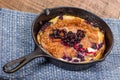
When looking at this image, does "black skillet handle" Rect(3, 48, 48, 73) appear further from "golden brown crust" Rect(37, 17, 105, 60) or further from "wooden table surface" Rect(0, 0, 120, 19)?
"wooden table surface" Rect(0, 0, 120, 19)

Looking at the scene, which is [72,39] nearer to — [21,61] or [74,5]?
[21,61]

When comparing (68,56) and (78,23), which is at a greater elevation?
(78,23)

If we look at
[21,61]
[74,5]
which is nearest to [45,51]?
[21,61]

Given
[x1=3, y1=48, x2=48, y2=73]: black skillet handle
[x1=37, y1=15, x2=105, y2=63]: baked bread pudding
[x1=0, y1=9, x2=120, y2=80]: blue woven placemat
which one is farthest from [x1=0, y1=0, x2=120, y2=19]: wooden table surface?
[x1=3, y1=48, x2=48, y2=73]: black skillet handle

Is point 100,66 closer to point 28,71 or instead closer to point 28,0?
point 28,71

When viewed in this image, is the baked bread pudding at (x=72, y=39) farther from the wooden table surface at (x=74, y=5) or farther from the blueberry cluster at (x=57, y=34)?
the wooden table surface at (x=74, y=5)

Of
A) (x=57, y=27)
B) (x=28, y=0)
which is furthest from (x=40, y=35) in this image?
(x=28, y=0)

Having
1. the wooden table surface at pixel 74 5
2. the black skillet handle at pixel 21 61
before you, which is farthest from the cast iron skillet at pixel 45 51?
the wooden table surface at pixel 74 5

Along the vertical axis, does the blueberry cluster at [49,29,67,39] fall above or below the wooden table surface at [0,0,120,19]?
below
